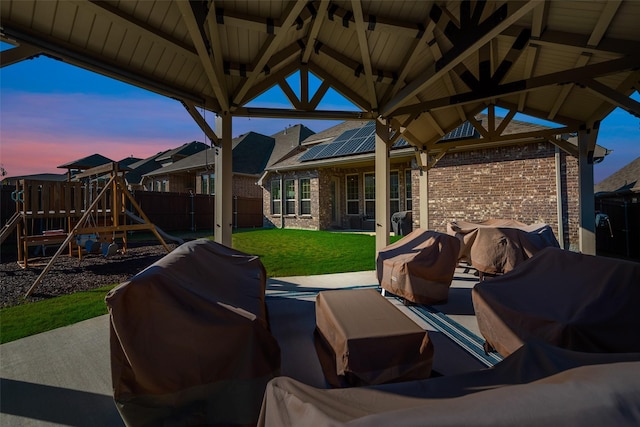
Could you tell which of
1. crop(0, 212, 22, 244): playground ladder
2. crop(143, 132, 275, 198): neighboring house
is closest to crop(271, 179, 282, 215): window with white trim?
Answer: crop(143, 132, 275, 198): neighboring house

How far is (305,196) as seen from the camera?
17516 millimetres

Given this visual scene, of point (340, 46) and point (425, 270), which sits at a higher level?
point (340, 46)

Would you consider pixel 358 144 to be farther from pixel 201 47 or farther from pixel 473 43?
pixel 201 47

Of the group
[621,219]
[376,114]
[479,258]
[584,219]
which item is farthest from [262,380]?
[621,219]

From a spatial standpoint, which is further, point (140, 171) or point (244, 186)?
point (140, 171)

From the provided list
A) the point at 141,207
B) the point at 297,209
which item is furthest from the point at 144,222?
the point at 297,209

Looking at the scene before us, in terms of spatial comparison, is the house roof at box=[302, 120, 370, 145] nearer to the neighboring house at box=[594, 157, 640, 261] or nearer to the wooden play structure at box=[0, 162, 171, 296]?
the neighboring house at box=[594, 157, 640, 261]

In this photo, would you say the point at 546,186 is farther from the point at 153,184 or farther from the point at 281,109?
the point at 153,184

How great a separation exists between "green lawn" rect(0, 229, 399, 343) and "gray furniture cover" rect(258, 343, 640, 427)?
170 inches

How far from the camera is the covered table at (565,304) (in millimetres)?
2115

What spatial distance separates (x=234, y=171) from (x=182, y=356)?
20.9 m

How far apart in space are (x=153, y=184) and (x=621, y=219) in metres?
29.5

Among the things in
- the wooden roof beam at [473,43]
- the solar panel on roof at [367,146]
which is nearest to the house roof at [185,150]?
the solar panel on roof at [367,146]

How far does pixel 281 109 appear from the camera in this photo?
19.4 feet
